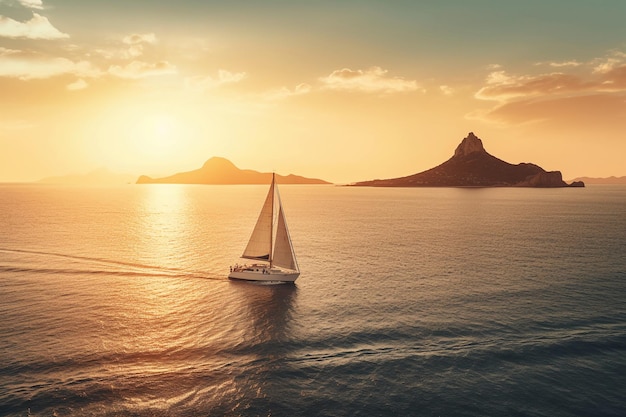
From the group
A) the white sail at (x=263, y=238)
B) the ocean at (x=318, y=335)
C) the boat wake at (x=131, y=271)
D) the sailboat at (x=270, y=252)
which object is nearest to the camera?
the ocean at (x=318, y=335)

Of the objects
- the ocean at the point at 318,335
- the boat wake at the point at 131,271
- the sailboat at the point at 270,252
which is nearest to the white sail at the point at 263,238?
the sailboat at the point at 270,252

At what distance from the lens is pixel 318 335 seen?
45.0m

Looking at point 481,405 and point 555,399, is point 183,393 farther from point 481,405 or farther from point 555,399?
point 555,399

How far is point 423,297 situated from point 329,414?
107 ft

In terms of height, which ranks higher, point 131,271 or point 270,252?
point 270,252

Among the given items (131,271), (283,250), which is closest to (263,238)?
(283,250)

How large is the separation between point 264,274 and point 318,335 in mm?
23654

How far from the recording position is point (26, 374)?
114 feet

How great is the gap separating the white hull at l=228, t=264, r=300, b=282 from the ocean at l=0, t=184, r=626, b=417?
166 cm

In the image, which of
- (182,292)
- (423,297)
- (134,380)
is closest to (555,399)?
(423,297)

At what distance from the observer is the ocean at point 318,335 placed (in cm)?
3198

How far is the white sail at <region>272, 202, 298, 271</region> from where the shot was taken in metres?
66.2

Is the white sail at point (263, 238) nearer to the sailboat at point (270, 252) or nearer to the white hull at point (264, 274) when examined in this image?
the sailboat at point (270, 252)

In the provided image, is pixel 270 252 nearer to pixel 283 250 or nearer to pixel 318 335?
pixel 283 250
